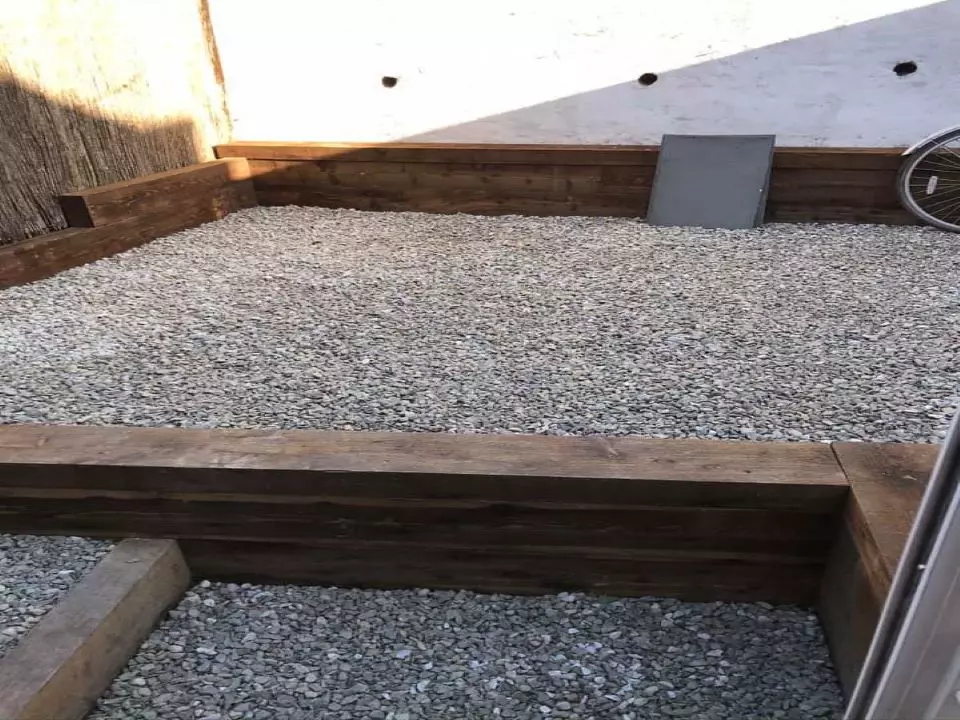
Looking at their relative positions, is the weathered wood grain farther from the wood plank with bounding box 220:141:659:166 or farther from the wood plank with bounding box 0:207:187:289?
the wood plank with bounding box 220:141:659:166

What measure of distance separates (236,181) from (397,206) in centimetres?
100

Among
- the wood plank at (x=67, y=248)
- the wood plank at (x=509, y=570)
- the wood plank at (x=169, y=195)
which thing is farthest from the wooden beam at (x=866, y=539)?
the wood plank at (x=169, y=195)

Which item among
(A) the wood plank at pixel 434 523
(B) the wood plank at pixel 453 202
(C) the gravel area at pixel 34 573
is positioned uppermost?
(B) the wood plank at pixel 453 202

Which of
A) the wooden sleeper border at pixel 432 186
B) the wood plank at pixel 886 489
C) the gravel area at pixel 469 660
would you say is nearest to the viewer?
the wood plank at pixel 886 489

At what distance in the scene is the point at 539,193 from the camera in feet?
11.6

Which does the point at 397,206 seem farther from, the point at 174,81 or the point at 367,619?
the point at 367,619

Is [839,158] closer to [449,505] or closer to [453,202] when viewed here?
[453,202]

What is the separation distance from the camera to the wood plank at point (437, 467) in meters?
1.21

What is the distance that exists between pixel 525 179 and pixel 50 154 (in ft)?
7.59

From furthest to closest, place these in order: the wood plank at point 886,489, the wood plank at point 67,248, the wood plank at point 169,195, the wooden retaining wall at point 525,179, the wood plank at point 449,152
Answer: the wood plank at point 449,152, the wooden retaining wall at point 525,179, the wood plank at point 169,195, the wood plank at point 67,248, the wood plank at point 886,489

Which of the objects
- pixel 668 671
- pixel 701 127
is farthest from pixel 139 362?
pixel 701 127

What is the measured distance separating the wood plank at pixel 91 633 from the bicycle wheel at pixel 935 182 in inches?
139

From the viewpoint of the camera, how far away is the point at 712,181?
327cm

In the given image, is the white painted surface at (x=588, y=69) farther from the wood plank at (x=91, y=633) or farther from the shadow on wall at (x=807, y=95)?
the wood plank at (x=91, y=633)
